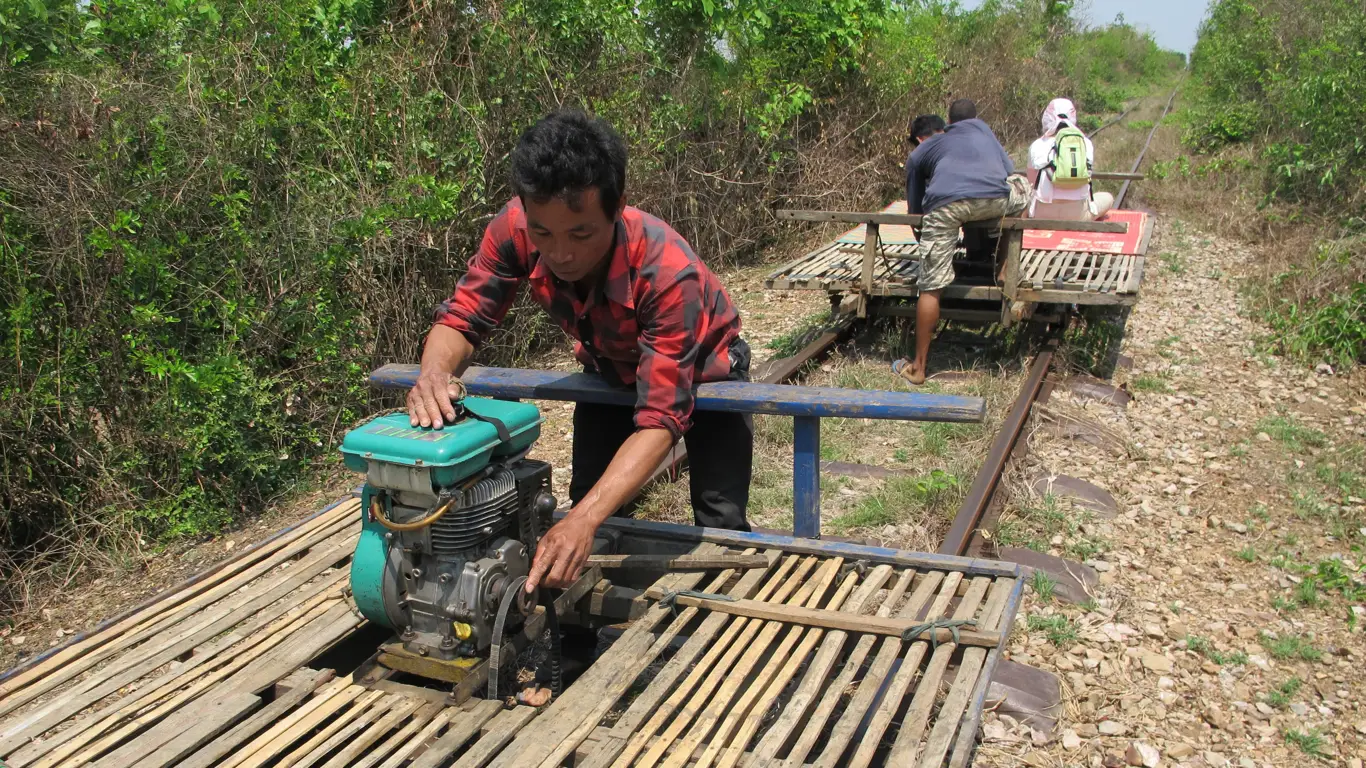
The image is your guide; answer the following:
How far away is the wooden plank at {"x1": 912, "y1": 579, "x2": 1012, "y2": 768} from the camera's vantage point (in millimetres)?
2322

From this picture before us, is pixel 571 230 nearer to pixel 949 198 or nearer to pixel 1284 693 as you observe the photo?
pixel 1284 693

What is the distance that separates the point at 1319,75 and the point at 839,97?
6388 mm

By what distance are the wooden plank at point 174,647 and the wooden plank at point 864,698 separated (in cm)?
174

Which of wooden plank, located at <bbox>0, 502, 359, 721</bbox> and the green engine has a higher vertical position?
the green engine

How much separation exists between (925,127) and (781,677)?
5.94m

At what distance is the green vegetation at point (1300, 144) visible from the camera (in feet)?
26.1

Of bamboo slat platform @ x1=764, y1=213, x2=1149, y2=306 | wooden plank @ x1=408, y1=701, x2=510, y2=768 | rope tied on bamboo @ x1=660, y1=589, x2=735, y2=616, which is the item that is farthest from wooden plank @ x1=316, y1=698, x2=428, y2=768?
bamboo slat platform @ x1=764, y1=213, x2=1149, y2=306

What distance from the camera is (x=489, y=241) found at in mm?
3314

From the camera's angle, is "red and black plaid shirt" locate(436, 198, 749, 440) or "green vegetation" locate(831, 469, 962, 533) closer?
"red and black plaid shirt" locate(436, 198, 749, 440)

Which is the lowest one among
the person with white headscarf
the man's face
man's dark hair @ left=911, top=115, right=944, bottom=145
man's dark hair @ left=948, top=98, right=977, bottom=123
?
the person with white headscarf

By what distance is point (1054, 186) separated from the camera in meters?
8.56

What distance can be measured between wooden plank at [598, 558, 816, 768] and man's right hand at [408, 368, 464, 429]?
2.91 feet

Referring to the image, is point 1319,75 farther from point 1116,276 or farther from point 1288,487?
point 1288,487

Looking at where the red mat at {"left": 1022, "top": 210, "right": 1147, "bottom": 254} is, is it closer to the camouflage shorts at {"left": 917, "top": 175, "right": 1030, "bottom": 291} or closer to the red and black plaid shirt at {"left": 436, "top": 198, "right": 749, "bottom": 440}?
the camouflage shorts at {"left": 917, "top": 175, "right": 1030, "bottom": 291}
